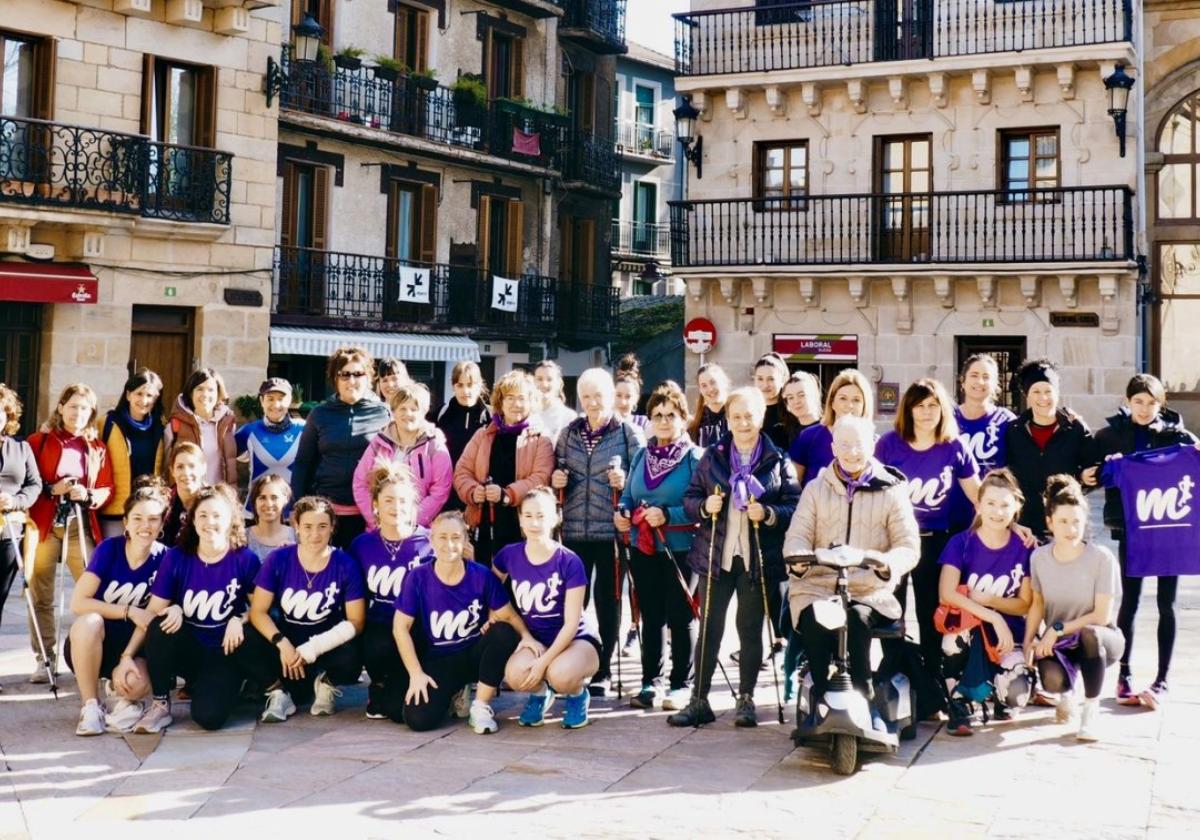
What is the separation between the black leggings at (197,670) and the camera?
777cm

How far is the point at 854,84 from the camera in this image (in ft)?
79.1

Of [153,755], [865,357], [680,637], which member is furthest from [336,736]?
[865,357]

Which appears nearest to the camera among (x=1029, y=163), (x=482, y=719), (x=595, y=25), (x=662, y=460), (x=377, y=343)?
(x=482, y=719)

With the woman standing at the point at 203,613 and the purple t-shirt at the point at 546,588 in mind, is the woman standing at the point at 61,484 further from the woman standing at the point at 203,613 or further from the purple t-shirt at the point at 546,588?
the purple t-shirt at the point at 546,588

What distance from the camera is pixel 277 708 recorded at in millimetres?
7996

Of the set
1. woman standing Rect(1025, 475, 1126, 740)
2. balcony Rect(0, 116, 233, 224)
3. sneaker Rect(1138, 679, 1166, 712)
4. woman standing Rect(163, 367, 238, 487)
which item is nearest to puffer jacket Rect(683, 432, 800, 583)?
woman standing Rect(1025, 475, 1126, 740)

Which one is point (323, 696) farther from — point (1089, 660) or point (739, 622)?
point (1089, 660)

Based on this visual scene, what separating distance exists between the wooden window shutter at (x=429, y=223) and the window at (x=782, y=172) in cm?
640

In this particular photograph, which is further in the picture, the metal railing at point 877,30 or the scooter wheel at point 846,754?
the metal railing at point 877,30

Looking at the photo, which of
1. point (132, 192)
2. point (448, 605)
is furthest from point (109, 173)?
point (448, 605)

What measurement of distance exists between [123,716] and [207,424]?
2.48m

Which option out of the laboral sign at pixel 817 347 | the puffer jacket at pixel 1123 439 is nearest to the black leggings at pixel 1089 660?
the puffer jacket at pixel 1123 439

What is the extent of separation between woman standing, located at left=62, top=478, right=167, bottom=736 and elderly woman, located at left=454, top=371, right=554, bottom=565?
6.13 ft

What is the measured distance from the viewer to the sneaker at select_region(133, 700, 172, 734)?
25.2 ft
